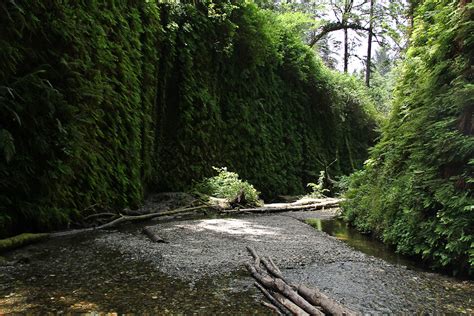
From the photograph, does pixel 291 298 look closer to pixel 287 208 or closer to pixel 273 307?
pixel 273 307

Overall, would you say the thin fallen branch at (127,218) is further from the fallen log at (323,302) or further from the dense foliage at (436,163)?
the fallen log at (323,302)

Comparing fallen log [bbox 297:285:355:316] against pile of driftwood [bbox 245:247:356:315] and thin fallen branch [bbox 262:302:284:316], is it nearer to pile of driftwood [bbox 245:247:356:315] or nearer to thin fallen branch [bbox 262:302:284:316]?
pile of driftwood [bbox 245:247:356:315]

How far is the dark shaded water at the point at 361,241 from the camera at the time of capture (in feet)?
18.0

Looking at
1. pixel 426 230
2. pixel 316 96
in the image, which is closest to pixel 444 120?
pixel 426 230

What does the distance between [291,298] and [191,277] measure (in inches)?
53.4

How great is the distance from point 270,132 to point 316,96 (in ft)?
15.6

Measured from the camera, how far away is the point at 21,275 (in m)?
4.09

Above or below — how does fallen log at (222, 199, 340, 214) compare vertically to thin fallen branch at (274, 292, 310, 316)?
above

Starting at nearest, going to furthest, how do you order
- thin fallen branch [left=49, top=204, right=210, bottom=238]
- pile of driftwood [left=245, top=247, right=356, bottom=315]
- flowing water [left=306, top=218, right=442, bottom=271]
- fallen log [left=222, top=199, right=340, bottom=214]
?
pile of driftwood [left=245, top=247, right=356, bottom=315], flowing water [left=306, top=218, right=442, bottom=271], thin fallen branch [left=49, top=204, right=210, bottom=238], fallen log [left=222, top=199, right=340, bottom=214]

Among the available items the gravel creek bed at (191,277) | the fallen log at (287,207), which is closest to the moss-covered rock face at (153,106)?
the gravel creek bed at (191,277)

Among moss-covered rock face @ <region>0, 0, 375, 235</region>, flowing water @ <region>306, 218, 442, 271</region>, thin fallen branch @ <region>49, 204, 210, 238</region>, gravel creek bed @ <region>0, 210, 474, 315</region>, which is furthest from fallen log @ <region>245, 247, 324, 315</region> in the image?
moss-covered rock face @ <region>0, 0, 375, 235</region>

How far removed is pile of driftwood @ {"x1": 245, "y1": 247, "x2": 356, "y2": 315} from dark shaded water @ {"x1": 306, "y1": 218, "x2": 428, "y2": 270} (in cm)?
234

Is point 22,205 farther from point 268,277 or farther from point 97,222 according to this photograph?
point 268,277

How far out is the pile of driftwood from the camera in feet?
10.2
